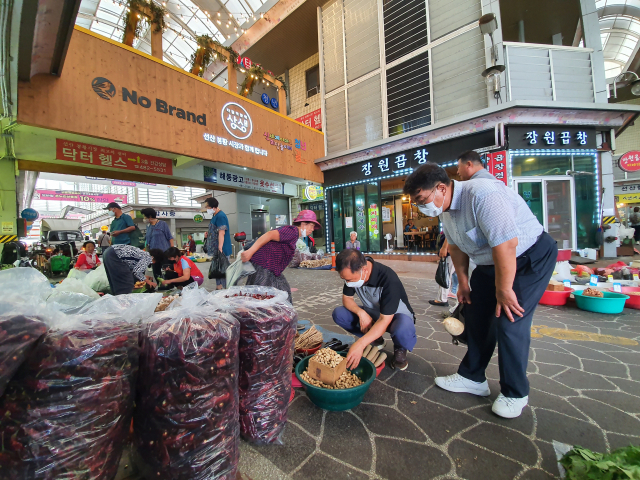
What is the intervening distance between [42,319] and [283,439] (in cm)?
153

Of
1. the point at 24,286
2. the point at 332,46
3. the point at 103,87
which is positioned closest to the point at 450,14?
the point at 332,46

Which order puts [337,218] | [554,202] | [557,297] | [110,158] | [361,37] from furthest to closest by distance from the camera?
[337,218]
[361,37]
[554,202]
[110,158]
[557,297]

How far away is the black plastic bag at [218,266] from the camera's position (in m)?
5.13

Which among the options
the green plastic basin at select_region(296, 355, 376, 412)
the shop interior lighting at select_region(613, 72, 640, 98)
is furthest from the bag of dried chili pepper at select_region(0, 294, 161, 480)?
the shop interior lighting at select_region(613, 72, 640, 98)

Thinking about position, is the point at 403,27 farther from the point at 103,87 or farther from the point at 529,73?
the point at 103,87

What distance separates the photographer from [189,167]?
9055 millimetres

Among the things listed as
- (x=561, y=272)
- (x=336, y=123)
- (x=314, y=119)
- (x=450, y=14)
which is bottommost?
(x=561, y=272)

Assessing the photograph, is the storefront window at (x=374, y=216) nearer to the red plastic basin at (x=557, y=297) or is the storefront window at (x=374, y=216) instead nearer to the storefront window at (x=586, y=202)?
the storefront window at (x=586, y=202)

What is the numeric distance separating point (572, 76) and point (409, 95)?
16.4ft

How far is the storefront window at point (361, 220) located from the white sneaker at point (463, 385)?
9.41 m

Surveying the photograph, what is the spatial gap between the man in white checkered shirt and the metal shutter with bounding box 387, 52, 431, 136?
915cm

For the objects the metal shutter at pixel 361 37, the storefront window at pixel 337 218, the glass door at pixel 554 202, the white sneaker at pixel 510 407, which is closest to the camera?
the white sneaker at pixel 510 407

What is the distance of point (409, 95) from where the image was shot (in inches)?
397

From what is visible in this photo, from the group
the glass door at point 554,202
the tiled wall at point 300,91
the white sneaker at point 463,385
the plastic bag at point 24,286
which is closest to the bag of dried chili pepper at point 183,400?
the plastic bag at point 24,286
